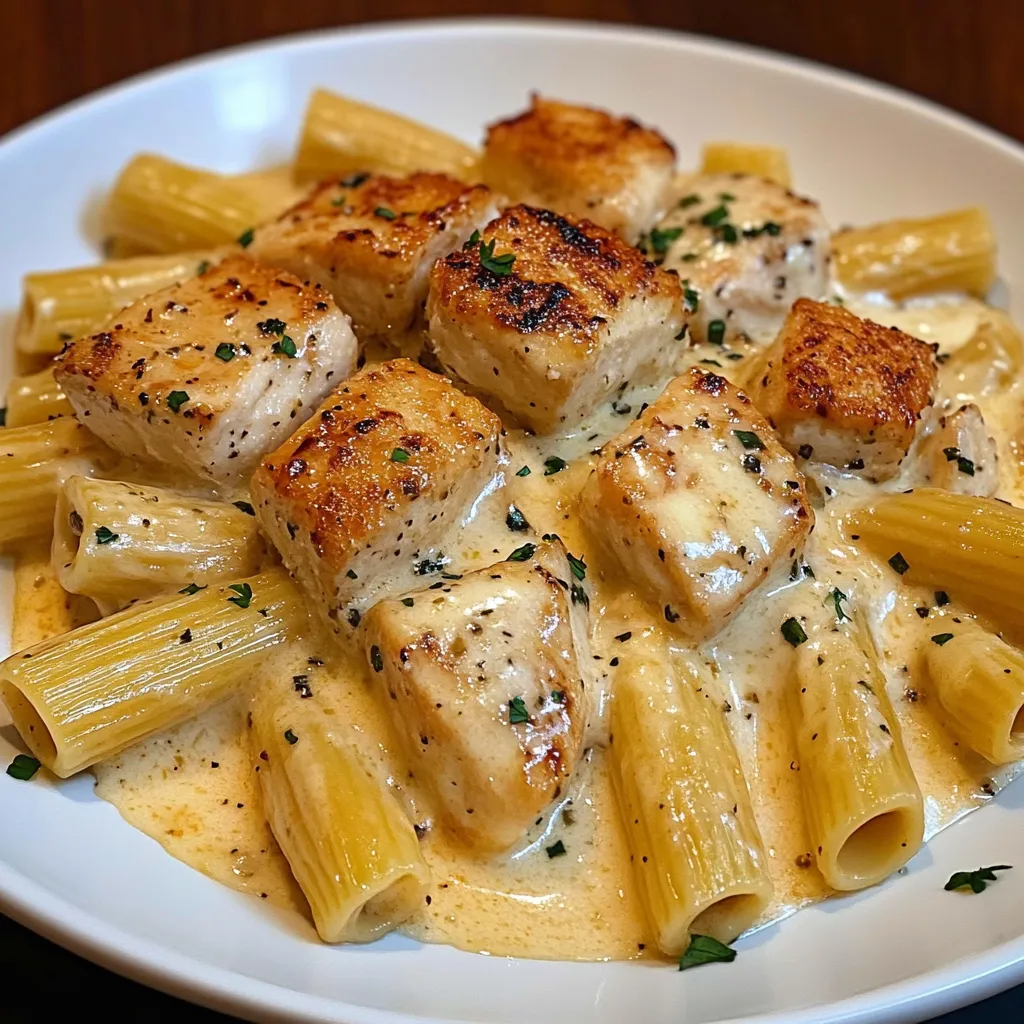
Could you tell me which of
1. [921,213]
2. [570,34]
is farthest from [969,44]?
[570,34]

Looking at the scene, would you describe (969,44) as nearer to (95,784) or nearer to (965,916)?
(965,916)

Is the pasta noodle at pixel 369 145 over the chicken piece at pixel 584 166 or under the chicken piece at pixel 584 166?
under

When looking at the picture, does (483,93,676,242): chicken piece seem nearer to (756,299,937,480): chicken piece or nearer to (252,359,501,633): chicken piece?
(756,299,937,480): chicken piece

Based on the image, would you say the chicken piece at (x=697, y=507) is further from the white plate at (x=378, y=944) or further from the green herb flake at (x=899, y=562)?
the white plate at (x=378, y=944)

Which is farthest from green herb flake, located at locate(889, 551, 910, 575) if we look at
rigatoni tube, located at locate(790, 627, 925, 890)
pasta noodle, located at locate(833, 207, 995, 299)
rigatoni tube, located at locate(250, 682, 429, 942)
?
rigatoni tube, located at locate(250, 682, 429, 942)

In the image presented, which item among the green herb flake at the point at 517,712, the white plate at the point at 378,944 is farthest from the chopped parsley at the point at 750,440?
the white plate at the point at 378,944

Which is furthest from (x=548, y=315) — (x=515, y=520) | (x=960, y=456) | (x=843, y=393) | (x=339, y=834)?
(x=339, y=834)

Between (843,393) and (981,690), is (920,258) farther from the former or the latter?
(981,690)
